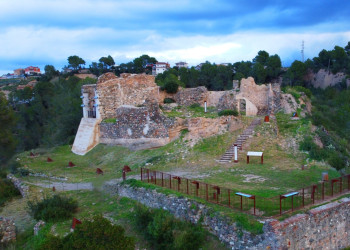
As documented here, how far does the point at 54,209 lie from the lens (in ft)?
40.9

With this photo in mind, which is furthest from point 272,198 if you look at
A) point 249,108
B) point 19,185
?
point 249,108

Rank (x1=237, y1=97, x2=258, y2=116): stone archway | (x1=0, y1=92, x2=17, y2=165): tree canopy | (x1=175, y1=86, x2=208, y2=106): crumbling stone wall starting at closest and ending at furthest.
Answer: (x1=0, y1=92, x2=17, y2=165): tree canopy → (x1=237, y1=97, x2=258, y2=116): stone archway → (x1=175, y1=86, x2=208, y2=106): crumbling stone wall

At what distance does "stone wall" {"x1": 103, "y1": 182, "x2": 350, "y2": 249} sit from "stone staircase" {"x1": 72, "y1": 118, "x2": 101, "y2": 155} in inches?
546

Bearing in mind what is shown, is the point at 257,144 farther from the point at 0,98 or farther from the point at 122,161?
the point at 0,98

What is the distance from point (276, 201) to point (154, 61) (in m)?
58.4

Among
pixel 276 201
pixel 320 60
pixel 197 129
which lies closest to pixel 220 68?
pixel 320 60

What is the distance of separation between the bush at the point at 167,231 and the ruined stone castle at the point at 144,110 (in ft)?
31.3

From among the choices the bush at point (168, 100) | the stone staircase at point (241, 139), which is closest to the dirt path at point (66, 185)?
the stone staircase at point (241, 139)

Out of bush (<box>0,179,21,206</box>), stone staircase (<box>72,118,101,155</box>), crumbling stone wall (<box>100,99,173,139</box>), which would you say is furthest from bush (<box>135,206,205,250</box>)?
stone staircase (<box>72,118,101,155</box>)

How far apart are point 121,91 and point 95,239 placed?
17.7 m

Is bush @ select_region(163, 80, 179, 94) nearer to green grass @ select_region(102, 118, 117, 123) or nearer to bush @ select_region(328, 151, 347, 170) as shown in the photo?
green grass @ select_region(102, 118, 117, 123)

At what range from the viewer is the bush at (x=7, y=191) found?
54.3 feet

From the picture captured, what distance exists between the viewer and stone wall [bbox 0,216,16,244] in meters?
11.6

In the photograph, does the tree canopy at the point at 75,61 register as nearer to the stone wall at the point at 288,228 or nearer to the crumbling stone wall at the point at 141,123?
the crumbling stone wall at the point at 141,123
